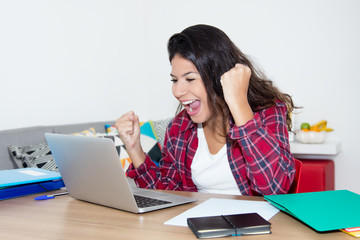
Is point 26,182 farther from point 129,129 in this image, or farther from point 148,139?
point 148,139

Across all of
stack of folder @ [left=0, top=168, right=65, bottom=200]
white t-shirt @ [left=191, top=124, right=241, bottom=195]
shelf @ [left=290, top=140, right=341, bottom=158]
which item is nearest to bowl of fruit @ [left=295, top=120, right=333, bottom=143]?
shelf @ [left=290, top=140, right=341, bottom=158]

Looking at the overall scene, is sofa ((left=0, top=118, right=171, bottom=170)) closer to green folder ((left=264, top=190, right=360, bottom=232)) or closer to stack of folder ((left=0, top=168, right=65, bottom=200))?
stack of folder ((left=0, top=168, right=65, bottom=200))

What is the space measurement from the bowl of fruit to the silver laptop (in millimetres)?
1746

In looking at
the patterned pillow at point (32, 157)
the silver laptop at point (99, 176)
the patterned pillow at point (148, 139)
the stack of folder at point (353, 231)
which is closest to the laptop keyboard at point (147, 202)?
the silver laptop at point (99, 176)

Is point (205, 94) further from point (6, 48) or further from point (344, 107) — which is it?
point (344, 107)

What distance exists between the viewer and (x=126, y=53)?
10.2 ft

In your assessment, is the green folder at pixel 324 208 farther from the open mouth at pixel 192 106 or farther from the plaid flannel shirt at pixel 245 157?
the open mouth at pixel 192 106

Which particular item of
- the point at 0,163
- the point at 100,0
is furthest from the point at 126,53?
the point at 0,163

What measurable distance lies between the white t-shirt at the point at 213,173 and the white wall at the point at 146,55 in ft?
3.88

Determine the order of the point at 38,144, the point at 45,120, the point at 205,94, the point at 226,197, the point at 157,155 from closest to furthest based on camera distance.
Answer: the point at 226,197 → the point at 205,94 → the point at 38,144 → the point at 45,120 → the point at 157,155

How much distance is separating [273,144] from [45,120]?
5.23 ft

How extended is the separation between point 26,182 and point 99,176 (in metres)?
0.34

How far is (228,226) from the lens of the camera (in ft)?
2.60

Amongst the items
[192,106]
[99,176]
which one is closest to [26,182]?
[99,176]
